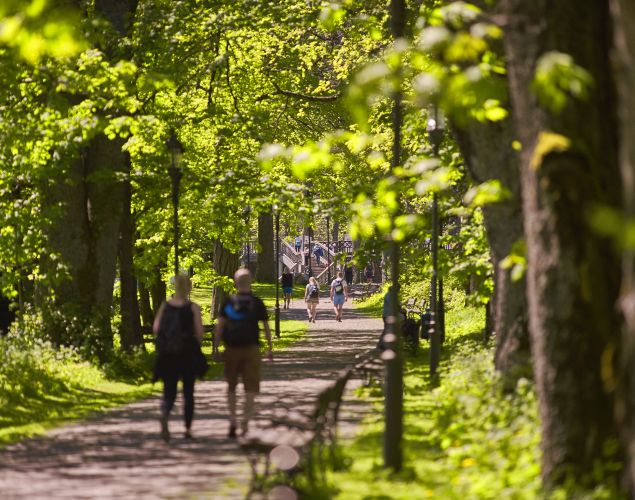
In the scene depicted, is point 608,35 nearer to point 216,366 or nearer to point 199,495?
point 199,495

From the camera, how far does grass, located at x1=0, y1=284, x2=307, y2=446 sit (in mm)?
16625

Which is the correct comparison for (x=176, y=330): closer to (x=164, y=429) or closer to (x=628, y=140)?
(x=164, y=429)

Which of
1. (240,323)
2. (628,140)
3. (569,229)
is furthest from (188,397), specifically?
→ (628,140)

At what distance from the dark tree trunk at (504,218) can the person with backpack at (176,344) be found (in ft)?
10.6

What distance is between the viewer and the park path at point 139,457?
10.4 m

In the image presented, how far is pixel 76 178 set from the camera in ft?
80.4

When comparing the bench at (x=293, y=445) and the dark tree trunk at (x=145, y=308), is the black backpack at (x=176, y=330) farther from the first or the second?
the dark tree trunk at (x=145, y=308)

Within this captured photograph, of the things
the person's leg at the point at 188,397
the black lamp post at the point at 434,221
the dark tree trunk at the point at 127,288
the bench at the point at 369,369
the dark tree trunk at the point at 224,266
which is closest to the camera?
the person's leg at the point at 188,397

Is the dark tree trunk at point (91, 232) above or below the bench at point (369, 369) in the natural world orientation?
above

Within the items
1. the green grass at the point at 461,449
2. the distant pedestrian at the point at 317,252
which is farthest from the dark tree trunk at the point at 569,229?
the distant pedestrian at the point at 317,252

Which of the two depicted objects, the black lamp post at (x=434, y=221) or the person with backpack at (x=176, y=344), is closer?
the person with backpack at (x=176, y=344)

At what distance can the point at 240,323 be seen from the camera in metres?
13.5

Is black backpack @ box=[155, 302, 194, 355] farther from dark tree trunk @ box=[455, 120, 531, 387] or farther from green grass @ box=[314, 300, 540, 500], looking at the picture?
dark tree trunk @ box=[455, 120, 531, 387]

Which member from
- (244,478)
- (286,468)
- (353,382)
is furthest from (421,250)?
(286,468)
